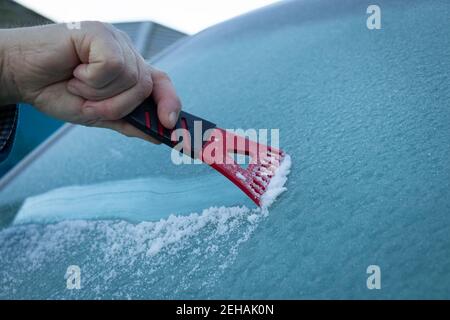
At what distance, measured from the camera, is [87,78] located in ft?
2.73

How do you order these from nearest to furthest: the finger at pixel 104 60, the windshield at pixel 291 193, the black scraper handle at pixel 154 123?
the windshield at pixel 291 193 < the finger at pixel 104 60 < the black scraper handle at pixel 154 123

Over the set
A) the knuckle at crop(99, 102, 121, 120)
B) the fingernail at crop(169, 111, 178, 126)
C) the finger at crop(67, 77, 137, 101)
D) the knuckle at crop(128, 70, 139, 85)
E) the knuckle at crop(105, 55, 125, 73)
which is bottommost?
the fingernail at crop(169, 111, 178, 126)

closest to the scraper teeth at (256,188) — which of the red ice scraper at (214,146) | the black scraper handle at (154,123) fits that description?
the red ice scraper at (214,146)

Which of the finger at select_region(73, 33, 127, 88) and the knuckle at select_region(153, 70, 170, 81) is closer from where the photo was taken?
the finger at select_region(73, 33, 127, 88)

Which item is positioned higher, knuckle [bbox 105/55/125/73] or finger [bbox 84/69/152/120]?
knuckle [bbox 105/55/125/73]

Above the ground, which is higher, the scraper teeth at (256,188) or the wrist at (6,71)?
the wrist at (6,71)

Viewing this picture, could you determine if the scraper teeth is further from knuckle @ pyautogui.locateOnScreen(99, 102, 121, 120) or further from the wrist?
the wrist

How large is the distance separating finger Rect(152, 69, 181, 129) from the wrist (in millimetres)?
287

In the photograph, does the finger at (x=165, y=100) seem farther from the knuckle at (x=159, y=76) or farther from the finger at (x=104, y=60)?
the finger at (x=104, y=60)

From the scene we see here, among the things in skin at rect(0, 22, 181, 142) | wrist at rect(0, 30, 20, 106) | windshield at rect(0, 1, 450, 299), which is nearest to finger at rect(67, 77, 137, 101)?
skin at rect(0, 22, 181, 142)

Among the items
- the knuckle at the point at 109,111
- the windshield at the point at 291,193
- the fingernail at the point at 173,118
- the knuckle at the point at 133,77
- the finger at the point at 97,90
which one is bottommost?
the windshield at the point at 291,193

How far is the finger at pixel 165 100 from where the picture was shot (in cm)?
88

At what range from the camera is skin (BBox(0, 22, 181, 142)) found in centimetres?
81

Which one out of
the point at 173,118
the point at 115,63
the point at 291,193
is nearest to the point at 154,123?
the point at 173,118
